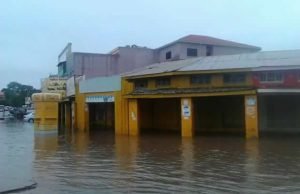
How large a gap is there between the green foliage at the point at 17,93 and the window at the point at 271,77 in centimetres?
9427

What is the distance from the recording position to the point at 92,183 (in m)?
12.4

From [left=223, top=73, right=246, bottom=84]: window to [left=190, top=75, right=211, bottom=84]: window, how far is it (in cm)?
110

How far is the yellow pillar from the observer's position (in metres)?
29.0

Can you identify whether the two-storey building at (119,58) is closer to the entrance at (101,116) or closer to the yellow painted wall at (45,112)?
the entrance at (101,116)

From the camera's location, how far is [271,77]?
2998 centimetres

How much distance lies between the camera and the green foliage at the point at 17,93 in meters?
120

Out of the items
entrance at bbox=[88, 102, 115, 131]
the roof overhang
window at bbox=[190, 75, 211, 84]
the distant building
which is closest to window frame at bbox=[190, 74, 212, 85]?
window at bbox=[190, 75, 211, 84]

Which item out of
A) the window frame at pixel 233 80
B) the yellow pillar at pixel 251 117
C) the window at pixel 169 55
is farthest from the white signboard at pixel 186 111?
the window at pixel 169 55

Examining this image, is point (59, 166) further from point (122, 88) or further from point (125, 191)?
point (122, 88)

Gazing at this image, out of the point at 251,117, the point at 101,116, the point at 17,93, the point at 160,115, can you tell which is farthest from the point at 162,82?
the point at 17,93

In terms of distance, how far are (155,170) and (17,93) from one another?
114 metres

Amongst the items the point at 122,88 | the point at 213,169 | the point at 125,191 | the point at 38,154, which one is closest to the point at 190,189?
the point at 125,191

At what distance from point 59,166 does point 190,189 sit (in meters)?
6.07

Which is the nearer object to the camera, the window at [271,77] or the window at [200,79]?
the window at [271,77]
